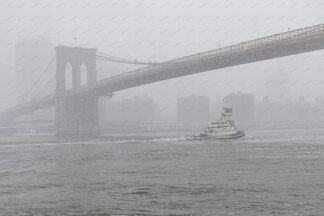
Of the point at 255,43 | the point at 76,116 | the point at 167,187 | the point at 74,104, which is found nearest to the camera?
the point at 167,187

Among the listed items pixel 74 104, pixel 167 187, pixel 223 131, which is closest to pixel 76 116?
pixel 74 104

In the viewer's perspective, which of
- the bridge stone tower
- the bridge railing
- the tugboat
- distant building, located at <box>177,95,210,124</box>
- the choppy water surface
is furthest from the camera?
distant building, located at <box>177,95,210,124</box>

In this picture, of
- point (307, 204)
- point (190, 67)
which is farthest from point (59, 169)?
point (190, 67)

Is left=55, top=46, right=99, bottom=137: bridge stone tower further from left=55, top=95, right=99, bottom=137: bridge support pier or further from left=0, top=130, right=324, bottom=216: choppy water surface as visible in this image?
left=0, top=130, right=324, bottom=216: choppy water surface

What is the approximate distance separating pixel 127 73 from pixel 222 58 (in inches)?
735

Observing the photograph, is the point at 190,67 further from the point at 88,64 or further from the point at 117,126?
the point at 117,126

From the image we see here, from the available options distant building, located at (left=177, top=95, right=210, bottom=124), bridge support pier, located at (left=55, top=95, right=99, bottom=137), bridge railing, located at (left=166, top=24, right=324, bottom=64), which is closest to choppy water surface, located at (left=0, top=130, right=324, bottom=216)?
bridge railing, located at (left=166, top=24, right=324, bottom=64)

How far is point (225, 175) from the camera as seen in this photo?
62.8 ft

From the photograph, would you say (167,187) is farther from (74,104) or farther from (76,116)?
(76,116)

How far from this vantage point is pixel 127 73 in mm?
61719

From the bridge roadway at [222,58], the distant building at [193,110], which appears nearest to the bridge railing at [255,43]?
the bridge roadway at [222,58]

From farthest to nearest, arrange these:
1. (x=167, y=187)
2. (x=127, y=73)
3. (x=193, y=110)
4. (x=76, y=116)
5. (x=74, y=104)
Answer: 1. (x=193, y=110)
2. (x=76, y=116)
3. (x=74, y=104)
4. (x=127, y=73)
5. (x=167, y=187)

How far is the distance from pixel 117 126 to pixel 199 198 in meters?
89.6

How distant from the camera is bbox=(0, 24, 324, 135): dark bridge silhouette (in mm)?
39938
